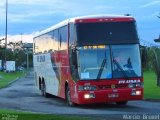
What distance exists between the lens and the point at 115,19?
878 inches

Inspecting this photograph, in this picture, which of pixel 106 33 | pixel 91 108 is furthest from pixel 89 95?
pixel 106 33

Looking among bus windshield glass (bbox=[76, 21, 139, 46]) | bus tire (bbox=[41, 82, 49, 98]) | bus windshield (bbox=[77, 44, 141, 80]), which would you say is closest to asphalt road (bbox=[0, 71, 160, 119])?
bus tire (bbox=[41, 82, 49, 98])

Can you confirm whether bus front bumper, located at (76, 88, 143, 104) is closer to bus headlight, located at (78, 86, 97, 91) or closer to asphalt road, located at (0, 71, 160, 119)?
bus headlight, located at (78, 86, 97, 91)

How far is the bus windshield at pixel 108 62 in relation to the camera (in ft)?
70.9

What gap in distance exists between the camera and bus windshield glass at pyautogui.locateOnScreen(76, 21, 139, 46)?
71.9 feet

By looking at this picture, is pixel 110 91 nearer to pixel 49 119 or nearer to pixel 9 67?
pixel 49 119

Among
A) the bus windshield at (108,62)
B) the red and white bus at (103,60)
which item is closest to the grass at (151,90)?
the red and white bus at (103,60)

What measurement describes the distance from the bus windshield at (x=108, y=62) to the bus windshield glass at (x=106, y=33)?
0.82ft

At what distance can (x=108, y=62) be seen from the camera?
21688mm

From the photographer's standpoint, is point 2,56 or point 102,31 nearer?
point 102,31

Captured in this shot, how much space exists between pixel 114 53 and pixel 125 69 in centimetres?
80

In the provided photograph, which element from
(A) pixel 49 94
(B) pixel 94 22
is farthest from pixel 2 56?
(B) pixel 94 22

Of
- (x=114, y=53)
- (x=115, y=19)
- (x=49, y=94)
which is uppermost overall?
(x=115, y=19)

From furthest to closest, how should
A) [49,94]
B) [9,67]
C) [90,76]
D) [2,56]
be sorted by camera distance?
[2,56], [9,67], [49,94], [90,76]
